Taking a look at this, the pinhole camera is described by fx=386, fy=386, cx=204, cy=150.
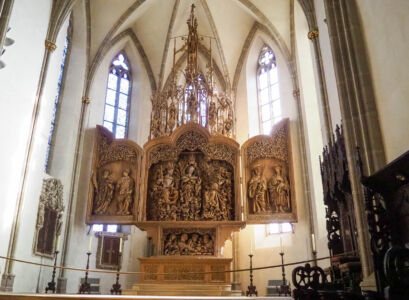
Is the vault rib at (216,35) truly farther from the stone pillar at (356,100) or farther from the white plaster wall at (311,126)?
the stone pillar at (356,100)

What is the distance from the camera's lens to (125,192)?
1173 cm

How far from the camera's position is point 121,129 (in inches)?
602

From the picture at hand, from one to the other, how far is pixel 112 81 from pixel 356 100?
1092 centimetres

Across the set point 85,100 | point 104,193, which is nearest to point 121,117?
point 85,100

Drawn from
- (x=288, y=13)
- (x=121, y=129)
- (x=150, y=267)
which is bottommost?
(x=150, y=267)

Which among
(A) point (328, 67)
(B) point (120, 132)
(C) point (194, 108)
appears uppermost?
(B) point (120, 132)

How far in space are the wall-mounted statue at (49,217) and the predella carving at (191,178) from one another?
2.65 m

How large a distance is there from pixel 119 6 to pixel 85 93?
143 inches

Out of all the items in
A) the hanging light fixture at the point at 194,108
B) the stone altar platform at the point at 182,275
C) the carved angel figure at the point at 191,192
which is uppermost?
the hanging light fixture at the point at 194,108

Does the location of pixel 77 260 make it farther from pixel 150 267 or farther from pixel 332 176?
pixel 332 176

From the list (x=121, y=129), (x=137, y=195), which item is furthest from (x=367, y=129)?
(x=121, y=129)

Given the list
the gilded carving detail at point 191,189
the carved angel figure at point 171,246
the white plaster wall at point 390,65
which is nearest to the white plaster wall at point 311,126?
the gilded carving detail at point 191,189

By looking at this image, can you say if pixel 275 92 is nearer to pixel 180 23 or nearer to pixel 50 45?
pixel 180 23

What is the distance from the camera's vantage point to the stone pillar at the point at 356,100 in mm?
6371
